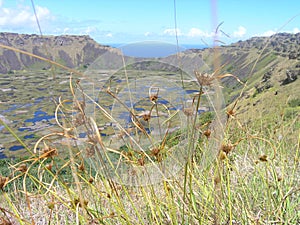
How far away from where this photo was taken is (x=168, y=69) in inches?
97.5

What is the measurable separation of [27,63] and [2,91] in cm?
6382

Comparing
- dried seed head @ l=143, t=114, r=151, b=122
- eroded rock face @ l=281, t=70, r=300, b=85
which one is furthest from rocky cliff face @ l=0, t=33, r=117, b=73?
dried seed head @ l=143, t=114, r=151, b=122

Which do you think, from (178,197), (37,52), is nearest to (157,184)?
(178,197)

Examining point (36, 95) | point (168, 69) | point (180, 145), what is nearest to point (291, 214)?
point (180, 145)

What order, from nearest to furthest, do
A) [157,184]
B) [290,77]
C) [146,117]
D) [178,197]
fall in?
[146,117] → [178,197] → [157,184] → [290,77]

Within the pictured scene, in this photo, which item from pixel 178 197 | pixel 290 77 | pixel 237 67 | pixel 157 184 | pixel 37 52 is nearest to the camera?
pixel 178 197

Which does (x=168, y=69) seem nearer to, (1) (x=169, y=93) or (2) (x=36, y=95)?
(1) (x=169, y=93)

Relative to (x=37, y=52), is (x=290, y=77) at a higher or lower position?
higher

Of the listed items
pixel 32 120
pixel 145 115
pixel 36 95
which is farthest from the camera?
pixel 36 95

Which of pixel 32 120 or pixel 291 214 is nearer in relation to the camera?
pixel 291 214

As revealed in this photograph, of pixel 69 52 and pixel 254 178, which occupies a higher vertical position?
pixel 254 178

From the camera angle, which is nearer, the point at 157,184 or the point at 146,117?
the point at 146,117

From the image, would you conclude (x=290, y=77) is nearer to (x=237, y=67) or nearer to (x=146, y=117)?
(x=237, y=67)

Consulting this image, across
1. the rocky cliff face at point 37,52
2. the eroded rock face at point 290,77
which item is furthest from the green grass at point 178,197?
the rocky cliff face at point 37,52
